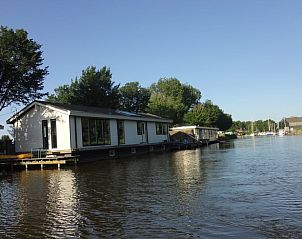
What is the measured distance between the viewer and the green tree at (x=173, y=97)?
272 feet

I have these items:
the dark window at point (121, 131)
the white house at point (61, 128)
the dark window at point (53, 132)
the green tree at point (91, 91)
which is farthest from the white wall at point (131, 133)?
the green tree at point (91, 91)

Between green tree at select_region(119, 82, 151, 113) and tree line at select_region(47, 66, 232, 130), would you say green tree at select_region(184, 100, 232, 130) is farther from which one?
green tree at select_region(119, 82, 151, 113)

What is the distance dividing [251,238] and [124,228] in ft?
9.54

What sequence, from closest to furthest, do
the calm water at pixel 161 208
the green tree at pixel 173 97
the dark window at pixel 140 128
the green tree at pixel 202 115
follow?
the calm water at pixel 161 208 < the dark window at pixel 140 128 < the green tree at pixel 173 97 < the green tree at pixel 202 115

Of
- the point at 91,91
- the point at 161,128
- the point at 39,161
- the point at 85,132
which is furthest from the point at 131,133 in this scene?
the point at 91,91

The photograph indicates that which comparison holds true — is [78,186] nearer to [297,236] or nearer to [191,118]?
[297,236]

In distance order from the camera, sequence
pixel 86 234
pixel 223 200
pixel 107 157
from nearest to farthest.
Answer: pixel 86 234
pixel 223 200
pixel 107 157

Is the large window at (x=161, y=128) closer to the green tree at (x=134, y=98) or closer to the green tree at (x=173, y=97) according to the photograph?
the green tree at (x=173, y=97)

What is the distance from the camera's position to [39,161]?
2842 centimetres

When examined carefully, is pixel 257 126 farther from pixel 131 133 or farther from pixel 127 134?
pixel 127 134

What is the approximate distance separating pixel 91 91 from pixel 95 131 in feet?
94.1

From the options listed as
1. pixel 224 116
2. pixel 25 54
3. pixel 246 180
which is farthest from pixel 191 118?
pixel 246 180

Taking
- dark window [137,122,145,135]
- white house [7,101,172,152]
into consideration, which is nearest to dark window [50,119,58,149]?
white house [7,101,172,152]

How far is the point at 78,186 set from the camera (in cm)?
1691
